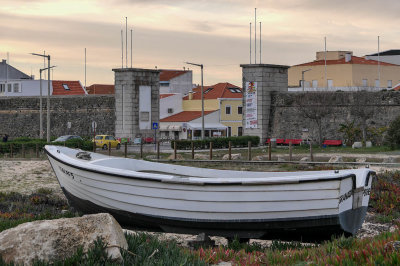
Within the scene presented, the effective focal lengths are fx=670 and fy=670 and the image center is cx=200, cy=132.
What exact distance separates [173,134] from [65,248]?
186 ft

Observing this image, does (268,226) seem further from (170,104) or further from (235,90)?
(235,90)

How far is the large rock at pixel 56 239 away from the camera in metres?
9.01

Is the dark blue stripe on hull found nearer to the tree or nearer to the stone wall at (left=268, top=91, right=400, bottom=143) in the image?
the tree

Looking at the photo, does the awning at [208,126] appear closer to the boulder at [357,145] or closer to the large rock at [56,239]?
the boulder at [357,145]

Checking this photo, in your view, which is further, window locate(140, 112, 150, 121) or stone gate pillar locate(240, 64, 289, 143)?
window locate(140, 112, 150, 121)

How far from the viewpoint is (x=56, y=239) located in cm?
920

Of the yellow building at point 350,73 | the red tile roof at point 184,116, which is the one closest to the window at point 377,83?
the yellow building at point 350,73

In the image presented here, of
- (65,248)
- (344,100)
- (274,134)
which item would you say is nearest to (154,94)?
(274,134)

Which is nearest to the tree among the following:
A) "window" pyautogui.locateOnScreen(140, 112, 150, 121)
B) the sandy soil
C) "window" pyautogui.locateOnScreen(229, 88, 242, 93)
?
"window" pyautogui.locateOnScreen(140, 112, 150, 121)

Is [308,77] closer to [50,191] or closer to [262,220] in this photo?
[50,191]

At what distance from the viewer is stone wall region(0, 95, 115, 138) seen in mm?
57250

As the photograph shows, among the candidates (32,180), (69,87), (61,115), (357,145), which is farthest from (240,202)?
(69,87)

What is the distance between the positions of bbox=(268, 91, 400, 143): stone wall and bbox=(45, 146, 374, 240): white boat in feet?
108

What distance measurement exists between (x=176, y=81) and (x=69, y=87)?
13581 mm
